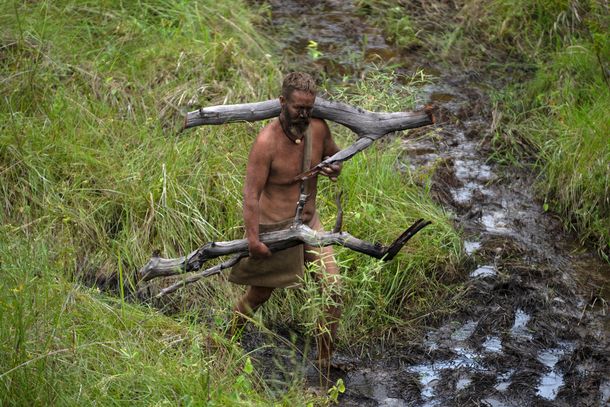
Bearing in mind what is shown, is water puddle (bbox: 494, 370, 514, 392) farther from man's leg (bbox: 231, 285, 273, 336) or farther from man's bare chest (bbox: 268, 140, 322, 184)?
man's bare chest (bbox: 268, 140, 322, 184)

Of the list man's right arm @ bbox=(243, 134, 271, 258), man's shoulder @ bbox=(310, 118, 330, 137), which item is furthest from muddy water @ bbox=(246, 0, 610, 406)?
man's shoulder @ bbox=(310, 118, 330, 137)

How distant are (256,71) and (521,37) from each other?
2.52 metres

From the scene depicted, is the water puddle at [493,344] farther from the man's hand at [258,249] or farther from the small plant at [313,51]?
the small plant at [313,51]

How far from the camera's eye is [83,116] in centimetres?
634

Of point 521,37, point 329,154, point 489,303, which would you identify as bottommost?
point 489,303

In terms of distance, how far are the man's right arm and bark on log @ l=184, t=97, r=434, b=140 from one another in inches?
11.5

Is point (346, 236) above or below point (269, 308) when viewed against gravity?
above

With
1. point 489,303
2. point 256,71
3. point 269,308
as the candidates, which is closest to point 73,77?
point 256,71

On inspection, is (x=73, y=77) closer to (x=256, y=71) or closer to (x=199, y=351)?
(x=256, y=71)

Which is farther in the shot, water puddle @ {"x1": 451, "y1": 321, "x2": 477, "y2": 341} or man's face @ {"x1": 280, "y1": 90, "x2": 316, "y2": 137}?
water puddle @ {"x1": 451, "y1": 321, "x2": 477, "y2": 341}

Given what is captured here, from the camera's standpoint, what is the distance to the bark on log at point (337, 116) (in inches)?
189

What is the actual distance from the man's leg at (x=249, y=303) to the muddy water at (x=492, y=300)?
0.56 m

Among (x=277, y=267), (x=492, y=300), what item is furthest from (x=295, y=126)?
(x=492, y=300)

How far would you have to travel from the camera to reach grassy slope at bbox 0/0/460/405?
4.17 metres
